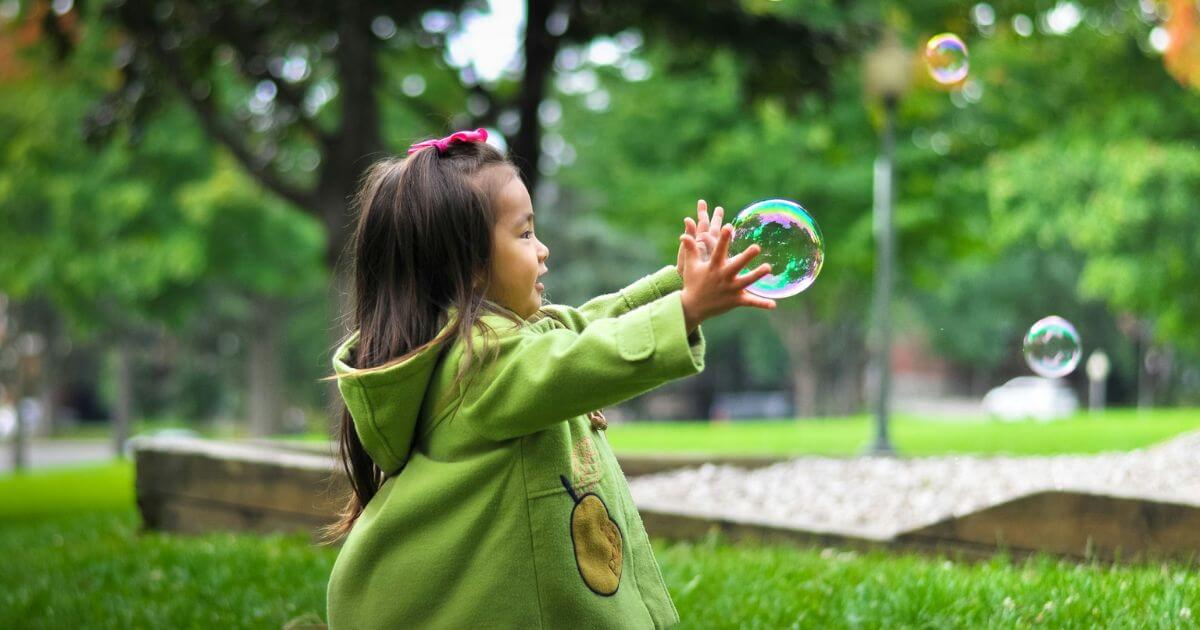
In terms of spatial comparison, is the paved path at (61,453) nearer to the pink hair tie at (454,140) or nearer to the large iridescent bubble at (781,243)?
the pink hair tie at (454,140)

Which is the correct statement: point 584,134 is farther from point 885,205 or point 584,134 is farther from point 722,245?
point 722,245

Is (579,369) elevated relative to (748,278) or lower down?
lower down

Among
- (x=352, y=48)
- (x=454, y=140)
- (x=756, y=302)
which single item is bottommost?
(x=756, y=302)

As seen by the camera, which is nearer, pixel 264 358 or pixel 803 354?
pixel 264 358

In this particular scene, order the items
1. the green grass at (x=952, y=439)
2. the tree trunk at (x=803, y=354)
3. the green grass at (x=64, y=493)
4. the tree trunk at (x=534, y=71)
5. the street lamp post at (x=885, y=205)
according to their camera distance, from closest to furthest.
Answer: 1. the tree trunk at (x=534, y=71)
2. the street lamp post at (x=885, y=205)
3. the green grass at (x=64, y=493)
4. the green grass at (x=952, y=439)
5. the tree trunk at (x=803, y=354)

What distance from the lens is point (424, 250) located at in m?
2.34

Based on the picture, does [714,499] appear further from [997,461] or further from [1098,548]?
[1098,548]

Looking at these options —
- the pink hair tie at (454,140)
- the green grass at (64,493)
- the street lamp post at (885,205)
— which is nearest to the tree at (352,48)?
the street lamp post at (885,205)

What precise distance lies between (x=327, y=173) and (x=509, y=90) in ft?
10.4

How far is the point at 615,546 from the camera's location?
7.57 feet

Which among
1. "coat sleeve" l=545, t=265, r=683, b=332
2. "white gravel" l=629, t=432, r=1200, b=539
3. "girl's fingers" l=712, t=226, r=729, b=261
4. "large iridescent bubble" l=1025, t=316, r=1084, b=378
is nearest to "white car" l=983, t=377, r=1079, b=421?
"white gravel" l=629, t=432, r=1200, b=539

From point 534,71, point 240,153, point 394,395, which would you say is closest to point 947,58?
point 534,71

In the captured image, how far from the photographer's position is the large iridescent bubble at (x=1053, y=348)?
16.2 ft

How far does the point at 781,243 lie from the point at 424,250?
84 centimetres
